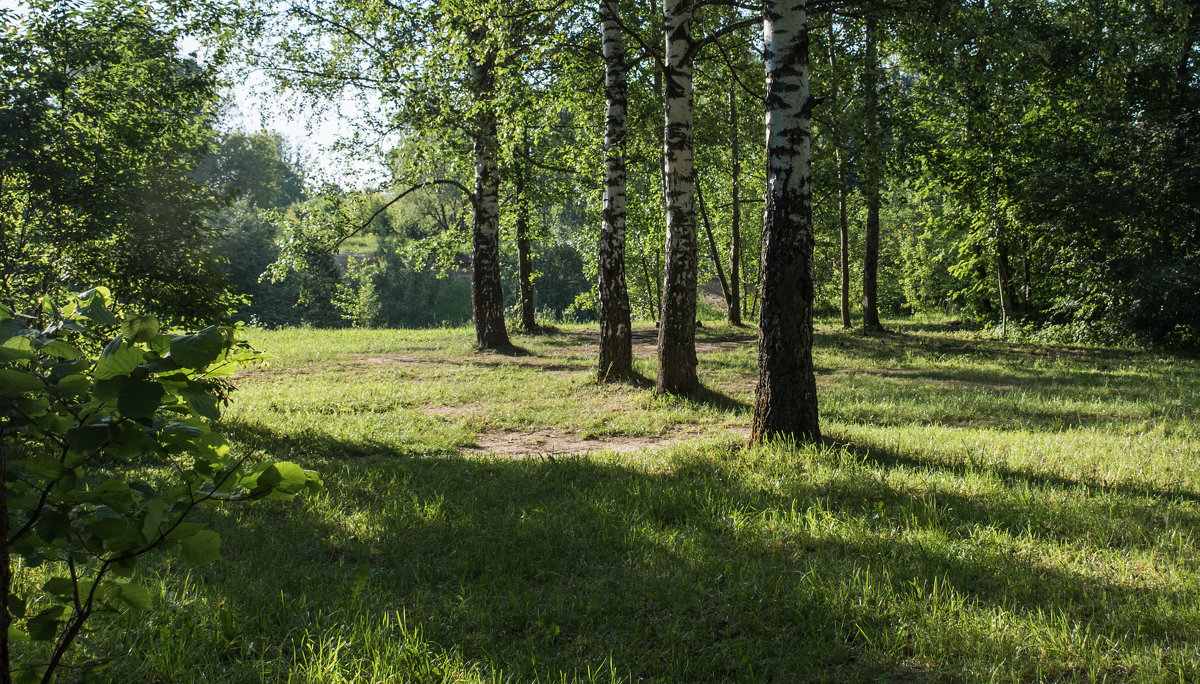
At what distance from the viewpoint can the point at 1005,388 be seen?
36.8 feet

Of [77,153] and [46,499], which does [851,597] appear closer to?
[46,499]

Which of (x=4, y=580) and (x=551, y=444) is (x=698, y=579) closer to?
(x=4, y=580)

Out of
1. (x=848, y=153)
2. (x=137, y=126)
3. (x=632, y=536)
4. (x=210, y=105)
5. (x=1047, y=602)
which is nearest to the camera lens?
(x=1047, y=602)

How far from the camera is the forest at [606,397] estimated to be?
2803mm

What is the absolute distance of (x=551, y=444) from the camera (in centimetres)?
834

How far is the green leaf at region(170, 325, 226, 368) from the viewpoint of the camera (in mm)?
1445

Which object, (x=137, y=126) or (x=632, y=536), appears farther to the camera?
(x=137, y=126)

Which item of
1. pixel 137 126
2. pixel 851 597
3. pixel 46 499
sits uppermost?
pixel 137 126

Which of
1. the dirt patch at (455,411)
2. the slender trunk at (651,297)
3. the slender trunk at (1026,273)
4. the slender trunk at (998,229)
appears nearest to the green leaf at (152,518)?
the dirt patch at (455,411)

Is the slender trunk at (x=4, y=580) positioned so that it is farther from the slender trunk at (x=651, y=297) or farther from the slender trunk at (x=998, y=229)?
the slender trunk at (x=651, y=297)

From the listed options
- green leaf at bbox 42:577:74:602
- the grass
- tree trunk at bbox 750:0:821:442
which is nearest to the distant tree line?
tree trunk at bbox 750:0:821:442

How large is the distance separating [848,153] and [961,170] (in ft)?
33.2

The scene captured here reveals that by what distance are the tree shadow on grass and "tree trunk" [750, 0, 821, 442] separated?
1453mm

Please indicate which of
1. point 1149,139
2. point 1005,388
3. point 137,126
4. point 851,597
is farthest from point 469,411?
point 1149,139
